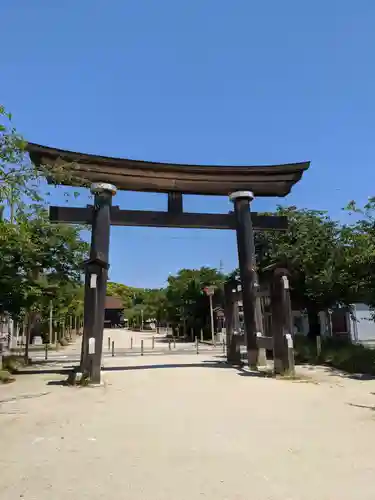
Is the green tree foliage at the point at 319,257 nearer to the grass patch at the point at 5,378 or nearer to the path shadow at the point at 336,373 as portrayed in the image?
the path shadow at the point at 336,373

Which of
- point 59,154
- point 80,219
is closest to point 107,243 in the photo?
point 80,219

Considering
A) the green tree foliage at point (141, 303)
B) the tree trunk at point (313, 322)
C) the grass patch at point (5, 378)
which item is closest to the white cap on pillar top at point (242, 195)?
the tree trunk at point (313, 322)

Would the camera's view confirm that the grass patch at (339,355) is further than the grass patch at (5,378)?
Yes

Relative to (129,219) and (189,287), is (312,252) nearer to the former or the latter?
(129,219)

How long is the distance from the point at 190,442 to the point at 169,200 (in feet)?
36.6

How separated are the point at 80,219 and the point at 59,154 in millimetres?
2166

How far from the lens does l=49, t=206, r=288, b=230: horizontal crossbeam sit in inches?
592

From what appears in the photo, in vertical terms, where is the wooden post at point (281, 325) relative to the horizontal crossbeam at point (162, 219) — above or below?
below

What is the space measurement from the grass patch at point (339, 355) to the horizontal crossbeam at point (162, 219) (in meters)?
5.11

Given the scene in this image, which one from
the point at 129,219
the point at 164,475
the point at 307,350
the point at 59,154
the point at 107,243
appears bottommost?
the point at 164,475

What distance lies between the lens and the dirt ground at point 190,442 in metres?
4.59

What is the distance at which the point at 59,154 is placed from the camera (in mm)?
14484

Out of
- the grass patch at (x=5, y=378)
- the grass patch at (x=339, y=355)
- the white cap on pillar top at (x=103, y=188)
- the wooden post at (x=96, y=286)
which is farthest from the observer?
the grass patch at (x=339, y=355)

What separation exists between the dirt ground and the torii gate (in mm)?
3656
